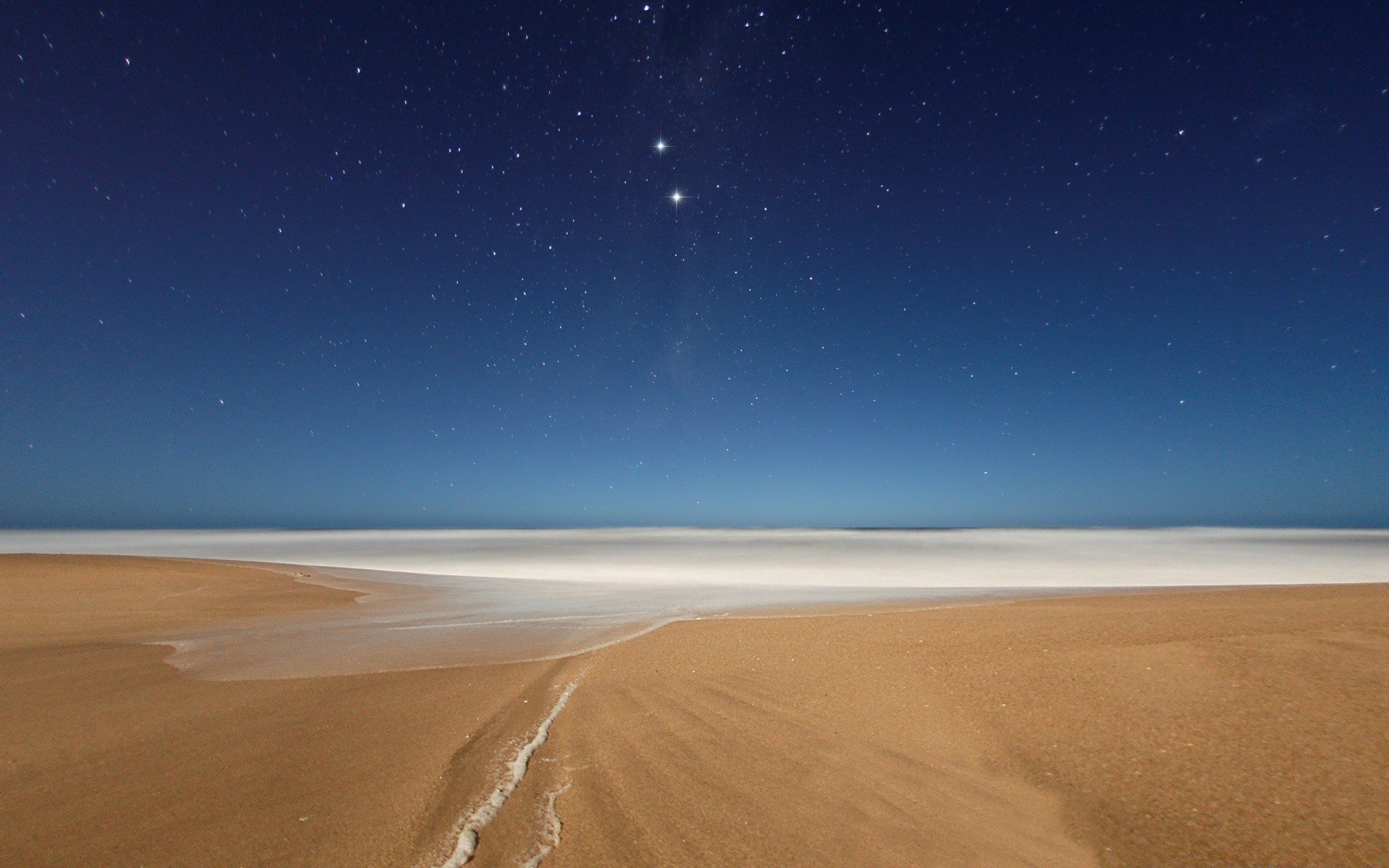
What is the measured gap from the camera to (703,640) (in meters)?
7.63

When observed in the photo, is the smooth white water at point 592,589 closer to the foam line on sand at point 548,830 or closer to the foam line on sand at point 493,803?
the foam line on sand at point 493,803

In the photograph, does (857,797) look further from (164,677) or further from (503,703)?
(164,677)

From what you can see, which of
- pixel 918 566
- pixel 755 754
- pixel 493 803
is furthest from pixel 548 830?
pixel 918 566

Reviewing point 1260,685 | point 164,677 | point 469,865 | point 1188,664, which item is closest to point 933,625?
point 1188,664

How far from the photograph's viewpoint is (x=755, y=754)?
165 inches

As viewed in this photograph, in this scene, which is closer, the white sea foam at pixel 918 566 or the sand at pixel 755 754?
the sand at pixel 755 754

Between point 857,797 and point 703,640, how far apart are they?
4.18 metres

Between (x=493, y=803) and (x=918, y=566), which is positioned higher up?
(x=493, y=803)

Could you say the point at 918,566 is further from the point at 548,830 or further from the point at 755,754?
the point at 548,830

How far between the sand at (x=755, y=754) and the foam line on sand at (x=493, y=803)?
0.13 ft

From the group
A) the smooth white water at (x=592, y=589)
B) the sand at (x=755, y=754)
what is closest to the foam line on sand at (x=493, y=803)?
the sand at (x=755, y=754)

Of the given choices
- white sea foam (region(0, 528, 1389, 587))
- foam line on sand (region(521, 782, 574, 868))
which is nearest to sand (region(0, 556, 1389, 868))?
foam line on sand (region(521, 782, 574, 868))

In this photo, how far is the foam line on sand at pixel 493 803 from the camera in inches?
116

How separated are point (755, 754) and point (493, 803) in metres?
1.74
